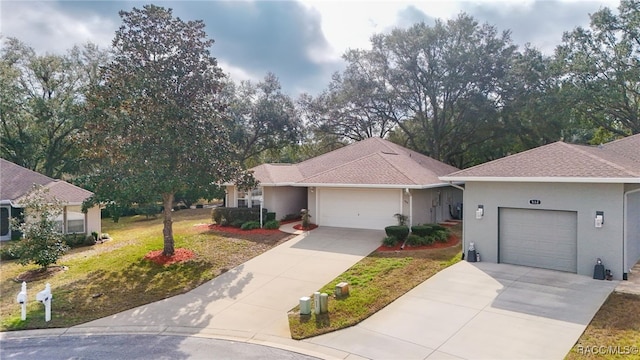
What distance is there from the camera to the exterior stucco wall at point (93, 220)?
20.6 meters

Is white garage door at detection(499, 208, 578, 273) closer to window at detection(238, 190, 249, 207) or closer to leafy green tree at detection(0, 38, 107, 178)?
window at detection(238, 190, 249, 207)

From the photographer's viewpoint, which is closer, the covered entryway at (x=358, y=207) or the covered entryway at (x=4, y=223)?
the covered entryway at (x=358, y=207)

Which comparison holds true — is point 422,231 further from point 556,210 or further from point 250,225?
point 250,225

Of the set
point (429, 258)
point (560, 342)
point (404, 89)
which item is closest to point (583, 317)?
point (560, 342)

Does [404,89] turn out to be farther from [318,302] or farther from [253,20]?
[318,302]

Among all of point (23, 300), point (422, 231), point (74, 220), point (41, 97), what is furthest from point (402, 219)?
point (41, 97)

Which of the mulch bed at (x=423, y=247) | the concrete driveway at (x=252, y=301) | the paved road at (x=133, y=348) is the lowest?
the paved road at (x=133, y=348)

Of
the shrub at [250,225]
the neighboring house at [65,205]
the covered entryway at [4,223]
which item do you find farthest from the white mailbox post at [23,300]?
the covered entryway at [4,223]

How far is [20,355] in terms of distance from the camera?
7793 mm

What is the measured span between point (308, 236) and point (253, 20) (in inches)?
372

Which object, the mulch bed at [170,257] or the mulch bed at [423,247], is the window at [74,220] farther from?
the mulch bed at [423,247]

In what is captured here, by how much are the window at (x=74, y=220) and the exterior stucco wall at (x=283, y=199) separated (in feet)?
32.3

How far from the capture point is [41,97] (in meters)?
30.2

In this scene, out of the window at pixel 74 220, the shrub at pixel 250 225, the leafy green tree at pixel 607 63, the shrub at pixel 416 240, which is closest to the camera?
the shrub at pixel 416 240
